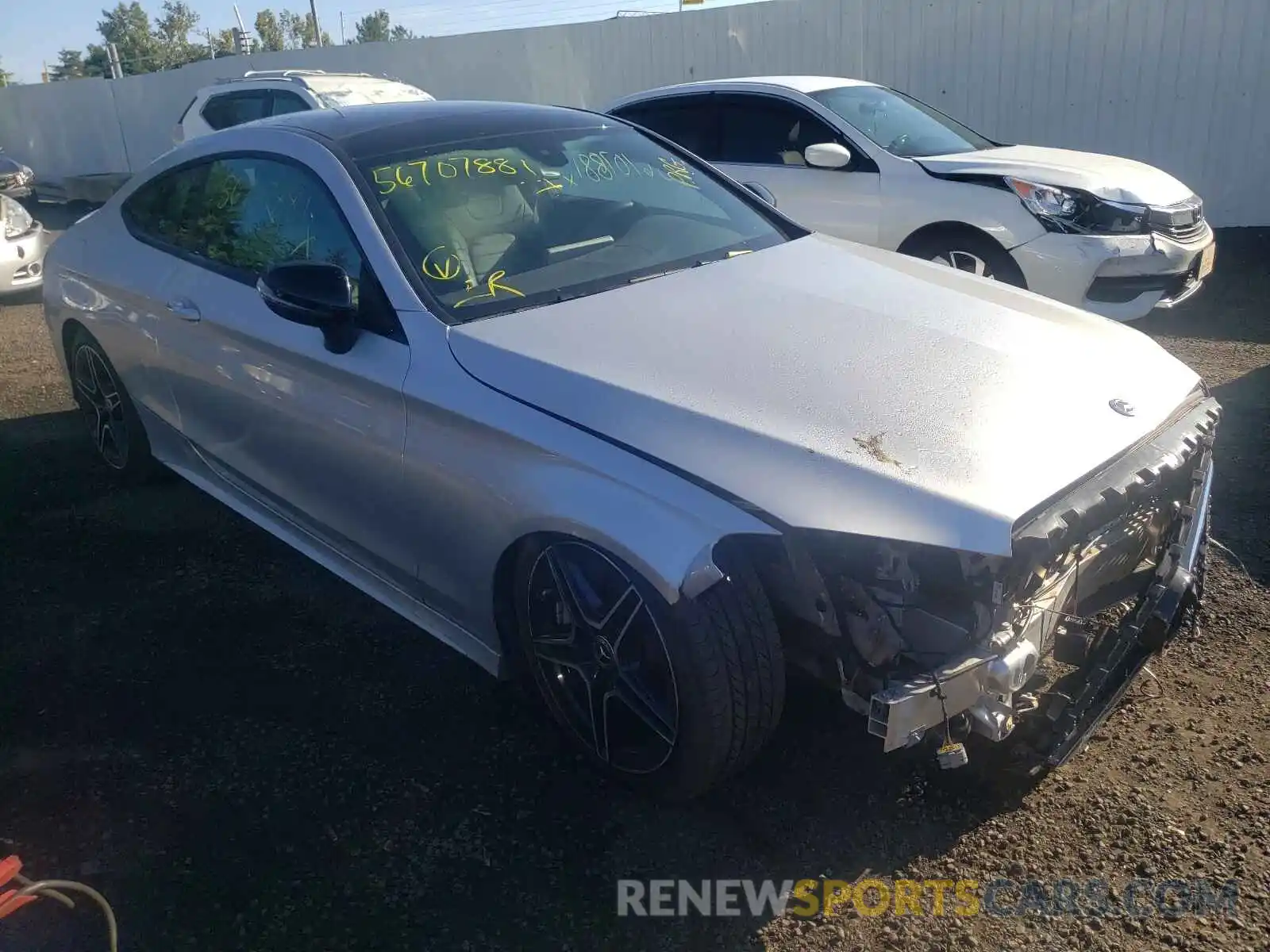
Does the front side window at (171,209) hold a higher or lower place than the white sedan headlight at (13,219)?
Answer: higher

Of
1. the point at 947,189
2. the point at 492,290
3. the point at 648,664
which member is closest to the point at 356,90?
the point at 947,189

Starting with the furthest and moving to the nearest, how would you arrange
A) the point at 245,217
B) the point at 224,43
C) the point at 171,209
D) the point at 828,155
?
the point at 224,43
the point at 828,155
the point at 171,209
the point at 245,217

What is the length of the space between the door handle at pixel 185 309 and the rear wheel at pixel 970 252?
14.1 feet

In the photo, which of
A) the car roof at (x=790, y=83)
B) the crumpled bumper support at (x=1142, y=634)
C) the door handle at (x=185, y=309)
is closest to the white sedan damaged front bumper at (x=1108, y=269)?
the car roof at (x=790, y=83)

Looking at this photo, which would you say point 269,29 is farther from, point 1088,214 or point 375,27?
point 1088,214

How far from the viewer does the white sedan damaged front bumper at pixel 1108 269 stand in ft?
20.0

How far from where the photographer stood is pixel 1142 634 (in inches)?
105

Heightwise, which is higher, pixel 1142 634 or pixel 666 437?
pixel 666 437

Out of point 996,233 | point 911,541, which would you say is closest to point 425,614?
point 911,541

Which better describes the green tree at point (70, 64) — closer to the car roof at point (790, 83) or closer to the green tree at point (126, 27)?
the green tree at point (126, 27)

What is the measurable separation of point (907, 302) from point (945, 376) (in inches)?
22.3

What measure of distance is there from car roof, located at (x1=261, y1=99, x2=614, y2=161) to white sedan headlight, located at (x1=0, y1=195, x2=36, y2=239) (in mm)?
6610

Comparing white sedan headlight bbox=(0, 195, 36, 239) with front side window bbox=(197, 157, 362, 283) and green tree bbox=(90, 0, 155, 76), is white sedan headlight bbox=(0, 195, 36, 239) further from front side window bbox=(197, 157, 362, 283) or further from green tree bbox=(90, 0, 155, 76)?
green tree bbox=(90, 0, 155, 76)

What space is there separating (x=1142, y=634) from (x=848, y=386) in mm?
980
